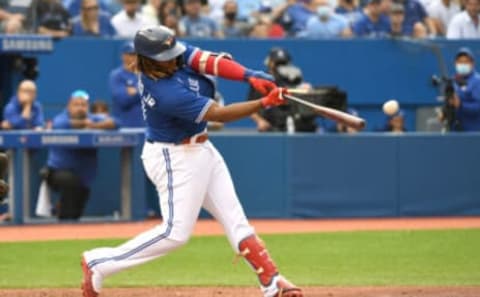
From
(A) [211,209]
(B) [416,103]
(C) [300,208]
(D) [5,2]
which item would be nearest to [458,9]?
(B) [416,103]

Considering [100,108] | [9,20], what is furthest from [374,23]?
[9,20]

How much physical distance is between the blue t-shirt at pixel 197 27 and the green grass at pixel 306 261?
4743 mm

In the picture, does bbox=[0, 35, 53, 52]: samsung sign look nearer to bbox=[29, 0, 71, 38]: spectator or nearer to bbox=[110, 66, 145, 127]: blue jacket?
bbox=[110, 66, 145, 127]: blue jacket

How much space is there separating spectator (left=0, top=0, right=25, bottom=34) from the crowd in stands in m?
0.03

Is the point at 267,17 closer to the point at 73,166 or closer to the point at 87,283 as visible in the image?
the point at 73,166

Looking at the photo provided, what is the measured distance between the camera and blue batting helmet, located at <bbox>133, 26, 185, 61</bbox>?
786 centimetres

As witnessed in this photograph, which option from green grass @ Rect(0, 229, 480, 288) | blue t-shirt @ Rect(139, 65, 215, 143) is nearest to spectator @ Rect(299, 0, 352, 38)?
green grass @ Rect(0, 229, 480, 288)

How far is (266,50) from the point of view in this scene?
17203mm

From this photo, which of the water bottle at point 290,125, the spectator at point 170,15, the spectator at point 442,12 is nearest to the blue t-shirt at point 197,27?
the spectator at point 170,15

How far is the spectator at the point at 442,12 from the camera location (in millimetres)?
18422

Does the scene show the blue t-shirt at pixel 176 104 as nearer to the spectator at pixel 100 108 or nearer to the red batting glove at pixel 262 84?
the red batting glove at pixel 262 84

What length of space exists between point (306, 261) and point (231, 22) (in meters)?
6.89

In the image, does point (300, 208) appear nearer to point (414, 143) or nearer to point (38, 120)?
point (414, 143)

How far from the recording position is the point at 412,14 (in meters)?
18.2
